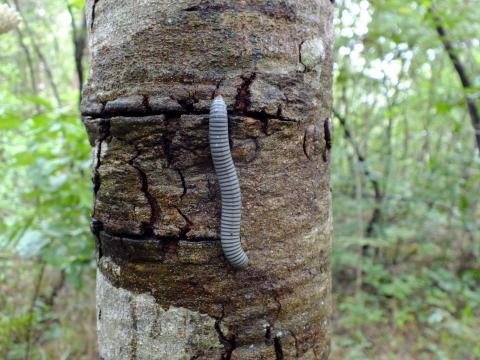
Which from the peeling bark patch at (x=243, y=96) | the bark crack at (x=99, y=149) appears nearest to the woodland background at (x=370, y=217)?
the bark crack at (x=99, y=149)

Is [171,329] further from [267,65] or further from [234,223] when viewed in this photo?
[267,65]

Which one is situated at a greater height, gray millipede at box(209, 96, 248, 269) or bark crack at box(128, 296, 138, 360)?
gray millipede at box(209, 96, 248, 269)

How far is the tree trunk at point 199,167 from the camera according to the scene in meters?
0.73

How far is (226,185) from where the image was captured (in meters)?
0.74

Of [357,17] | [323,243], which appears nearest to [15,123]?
[323,243]

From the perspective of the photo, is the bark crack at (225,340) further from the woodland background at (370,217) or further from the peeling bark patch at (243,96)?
the woodland background at (370,217)

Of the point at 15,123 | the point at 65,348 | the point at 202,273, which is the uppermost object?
the point at 15,123

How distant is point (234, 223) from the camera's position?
2.44ft

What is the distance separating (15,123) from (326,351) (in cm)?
180

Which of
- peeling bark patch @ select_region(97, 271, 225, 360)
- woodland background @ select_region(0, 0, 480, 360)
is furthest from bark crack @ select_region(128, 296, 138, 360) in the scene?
woodland background @ select_region(0, 0, 480, 360)

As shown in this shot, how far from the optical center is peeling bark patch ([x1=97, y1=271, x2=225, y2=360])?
766 millimetres

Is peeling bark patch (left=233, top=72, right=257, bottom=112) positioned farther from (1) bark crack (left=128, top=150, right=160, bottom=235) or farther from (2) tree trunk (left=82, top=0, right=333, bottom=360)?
(1) bark crack (left=128, top=150, right=160, bottom=235)

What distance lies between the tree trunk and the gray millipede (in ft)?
0.07

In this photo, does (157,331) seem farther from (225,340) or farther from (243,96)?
(243,96)
